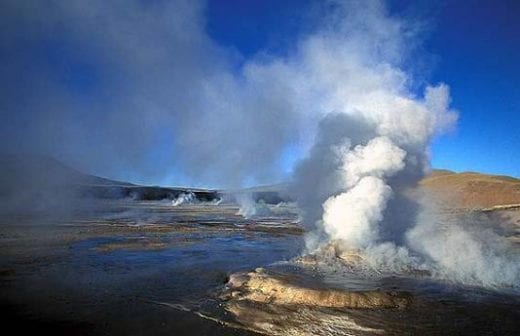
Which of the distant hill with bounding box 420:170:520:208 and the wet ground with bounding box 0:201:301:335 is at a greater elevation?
the distant hill with bounding box 420:170:520:208

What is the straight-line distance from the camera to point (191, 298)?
10.5 metres

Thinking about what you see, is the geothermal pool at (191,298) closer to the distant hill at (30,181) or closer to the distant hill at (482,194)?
the distant hill at (30,181)

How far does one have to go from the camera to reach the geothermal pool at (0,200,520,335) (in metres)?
8.56

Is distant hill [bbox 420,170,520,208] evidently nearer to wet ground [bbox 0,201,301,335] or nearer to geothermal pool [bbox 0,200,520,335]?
wet ground [bbox 0,201,301,335]

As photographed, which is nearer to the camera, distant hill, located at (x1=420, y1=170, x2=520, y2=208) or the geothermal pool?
the geothermal pool

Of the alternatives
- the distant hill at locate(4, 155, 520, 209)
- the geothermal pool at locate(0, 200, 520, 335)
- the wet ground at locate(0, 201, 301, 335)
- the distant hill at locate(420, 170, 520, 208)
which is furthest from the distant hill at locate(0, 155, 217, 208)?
the distant hill at locate(420, 170, 520, 208)

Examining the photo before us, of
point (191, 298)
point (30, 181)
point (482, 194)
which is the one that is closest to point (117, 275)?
point (191, 298)

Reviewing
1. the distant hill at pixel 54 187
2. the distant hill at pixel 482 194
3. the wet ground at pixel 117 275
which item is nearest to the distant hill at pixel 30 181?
the distant hill at pixel 54 187

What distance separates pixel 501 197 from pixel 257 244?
169 ft

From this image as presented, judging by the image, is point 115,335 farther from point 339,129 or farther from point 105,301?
point 339,129

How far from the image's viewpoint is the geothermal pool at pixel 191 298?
8.56 metres

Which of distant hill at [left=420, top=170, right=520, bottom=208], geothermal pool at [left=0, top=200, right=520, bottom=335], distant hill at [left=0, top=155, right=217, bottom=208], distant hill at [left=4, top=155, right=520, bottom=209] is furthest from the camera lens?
distant hill at [left=420, top=170, right=520, bottom=208]

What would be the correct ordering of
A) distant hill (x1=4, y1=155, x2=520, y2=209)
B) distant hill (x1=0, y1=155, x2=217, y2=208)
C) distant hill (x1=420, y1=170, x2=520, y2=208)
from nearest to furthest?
distant hill (x1=0, y1=155, x2=217, y2=208)
distant hill (x1=4, y1=155, x2=520, y2=209)
distant hill (x1=420, y1=170, x2=520, y2=208)

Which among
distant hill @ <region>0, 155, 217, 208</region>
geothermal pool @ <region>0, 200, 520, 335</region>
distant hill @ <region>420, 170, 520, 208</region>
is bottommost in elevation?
geothermal pool @ <region>0, 200, 520, 335</region>
